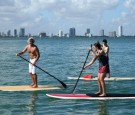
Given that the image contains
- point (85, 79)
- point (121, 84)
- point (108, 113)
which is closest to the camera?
point (108, 113)

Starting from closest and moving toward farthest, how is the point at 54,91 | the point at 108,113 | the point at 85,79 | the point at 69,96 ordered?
the point at 108,113
the point at 69,96
the point at 54,91
the point at 85,79

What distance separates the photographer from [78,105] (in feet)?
47.0

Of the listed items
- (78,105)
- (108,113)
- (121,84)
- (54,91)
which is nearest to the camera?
(108,113)

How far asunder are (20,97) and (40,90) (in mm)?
1603

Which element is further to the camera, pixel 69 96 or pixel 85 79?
pixel 85 79

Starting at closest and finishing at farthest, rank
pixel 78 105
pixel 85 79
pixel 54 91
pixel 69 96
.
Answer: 1. pixel 78 105
2. pixel 69 96
3. pixel 54 91
4. pixel 85 79

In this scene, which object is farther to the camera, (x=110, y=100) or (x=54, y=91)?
(x=54, y=91)

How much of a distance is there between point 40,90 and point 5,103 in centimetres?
279

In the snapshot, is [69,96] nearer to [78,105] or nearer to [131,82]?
[78,105]

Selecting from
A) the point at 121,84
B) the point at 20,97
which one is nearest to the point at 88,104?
the point at 20,97

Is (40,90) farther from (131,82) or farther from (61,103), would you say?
(131,82)

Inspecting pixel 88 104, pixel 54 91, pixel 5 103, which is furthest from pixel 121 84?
pixel 5 103

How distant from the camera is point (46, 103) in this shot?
48.3ft

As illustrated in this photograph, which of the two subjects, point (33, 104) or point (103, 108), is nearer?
point (103, 108)
